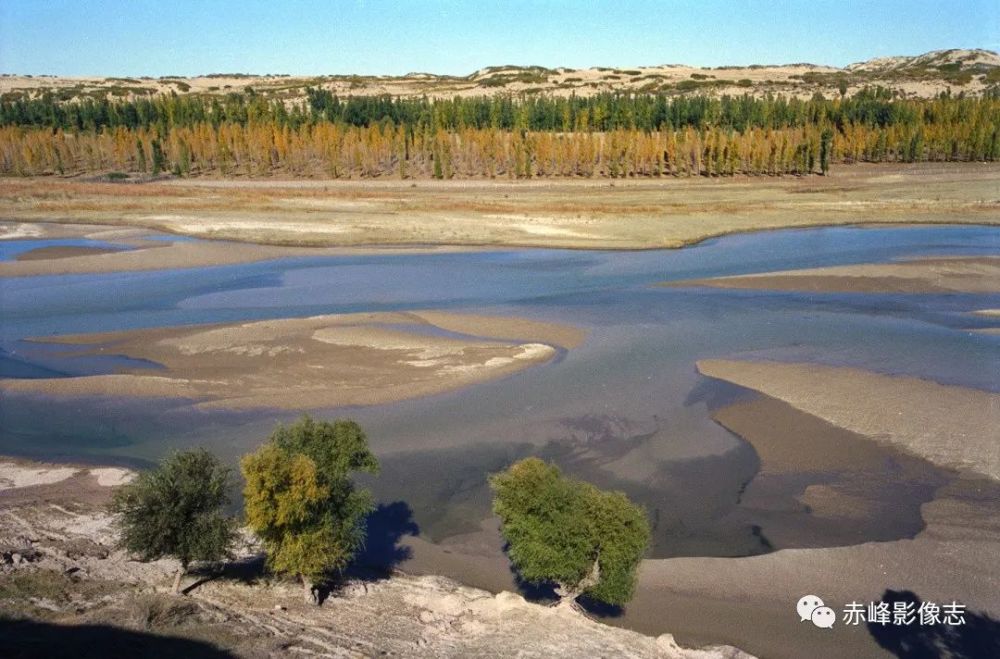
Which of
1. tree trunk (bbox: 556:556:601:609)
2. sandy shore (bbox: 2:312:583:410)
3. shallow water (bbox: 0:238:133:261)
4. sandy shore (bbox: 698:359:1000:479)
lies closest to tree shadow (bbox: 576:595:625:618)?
tree trunk (bbox: 556:556:601:609)

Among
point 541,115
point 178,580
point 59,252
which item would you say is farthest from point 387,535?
point 541,115

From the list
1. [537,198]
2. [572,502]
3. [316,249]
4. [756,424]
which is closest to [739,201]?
[537,198]

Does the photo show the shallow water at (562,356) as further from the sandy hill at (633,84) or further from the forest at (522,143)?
the sandy hill at (633,84)

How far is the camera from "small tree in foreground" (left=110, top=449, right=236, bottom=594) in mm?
14781

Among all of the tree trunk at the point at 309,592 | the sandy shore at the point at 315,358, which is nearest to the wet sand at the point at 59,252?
the sandy shore at the point at 315,358

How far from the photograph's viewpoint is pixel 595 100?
124 metres

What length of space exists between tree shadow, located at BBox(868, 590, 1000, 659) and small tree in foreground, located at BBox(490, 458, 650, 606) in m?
4.54

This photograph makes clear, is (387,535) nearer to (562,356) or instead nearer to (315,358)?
(315,358)

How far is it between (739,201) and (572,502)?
66.2m

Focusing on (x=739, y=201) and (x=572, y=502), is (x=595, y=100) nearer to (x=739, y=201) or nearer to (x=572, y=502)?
(x=739, y=201)

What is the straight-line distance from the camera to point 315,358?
30828 mm

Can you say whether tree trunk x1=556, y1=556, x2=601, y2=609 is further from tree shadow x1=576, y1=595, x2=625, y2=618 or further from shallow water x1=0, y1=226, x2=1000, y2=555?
shallow water x1=0, y1=226, x2=1000, y2=555

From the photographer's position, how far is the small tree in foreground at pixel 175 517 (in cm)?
1478

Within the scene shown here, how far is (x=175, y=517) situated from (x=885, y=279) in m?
38.7
